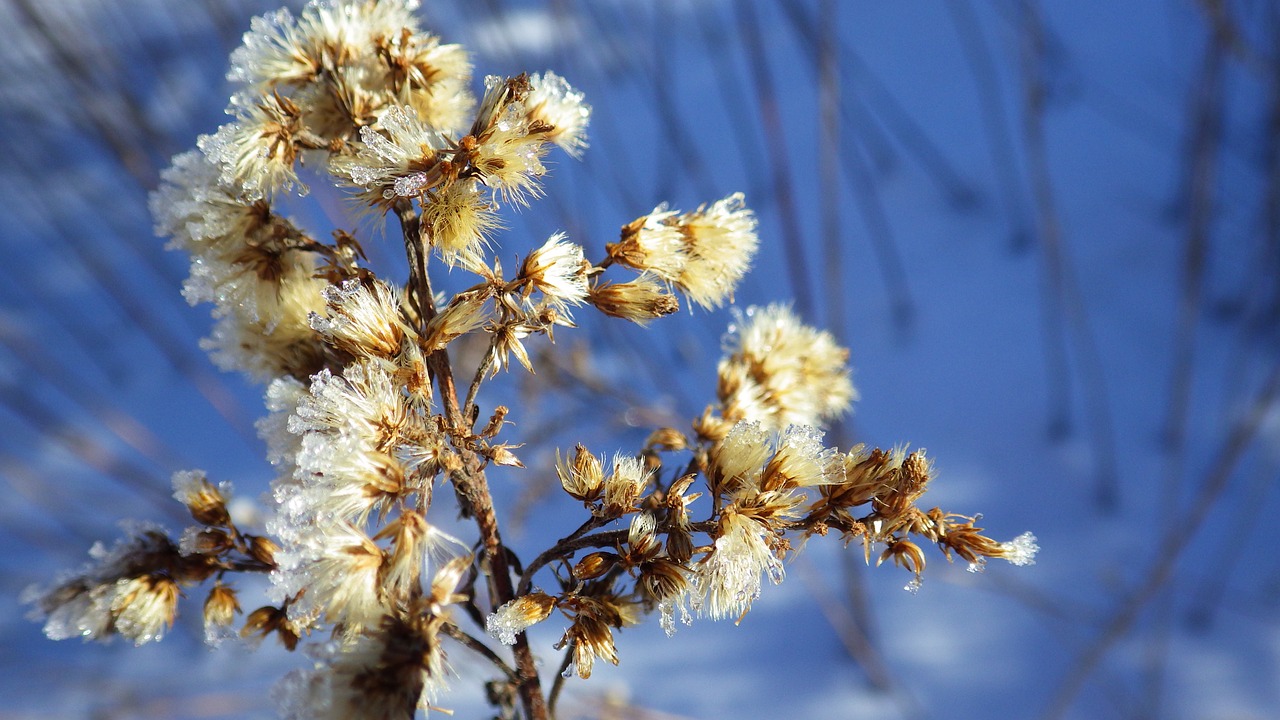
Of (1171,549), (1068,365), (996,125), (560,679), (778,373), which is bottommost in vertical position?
(560,679)

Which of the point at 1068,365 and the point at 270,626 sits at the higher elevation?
the point at 1068,365

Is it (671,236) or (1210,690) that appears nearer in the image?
(671,236)

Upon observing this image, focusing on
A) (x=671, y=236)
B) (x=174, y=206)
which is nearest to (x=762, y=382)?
(x=671, y=236)

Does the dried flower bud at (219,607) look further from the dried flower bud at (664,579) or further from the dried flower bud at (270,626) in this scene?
the dried flower bud at (664,579)

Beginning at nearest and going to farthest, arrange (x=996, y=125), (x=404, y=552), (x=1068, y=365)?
1. (x=404, y=552)
2. (x=1068, y=365)
3. (x=996, y=125)

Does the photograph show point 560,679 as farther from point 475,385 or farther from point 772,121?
point 772,121

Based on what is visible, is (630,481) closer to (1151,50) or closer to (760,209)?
(760,209)

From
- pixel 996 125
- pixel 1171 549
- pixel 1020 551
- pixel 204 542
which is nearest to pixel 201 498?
pixel 204 542
